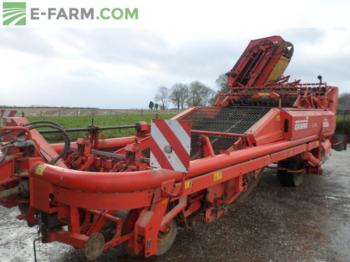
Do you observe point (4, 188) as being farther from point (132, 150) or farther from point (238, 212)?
point (238, 212)

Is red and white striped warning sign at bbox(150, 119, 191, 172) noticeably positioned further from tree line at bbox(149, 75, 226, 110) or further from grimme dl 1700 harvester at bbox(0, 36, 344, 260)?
tree line at bbox(149, 75, 226, 110)

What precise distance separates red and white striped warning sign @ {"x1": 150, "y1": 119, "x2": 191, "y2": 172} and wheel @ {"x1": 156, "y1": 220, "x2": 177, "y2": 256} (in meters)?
0.78

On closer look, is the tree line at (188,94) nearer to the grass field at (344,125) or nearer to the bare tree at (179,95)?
the bare tree at (179,95)

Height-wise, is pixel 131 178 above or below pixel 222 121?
below

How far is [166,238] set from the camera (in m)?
3.27

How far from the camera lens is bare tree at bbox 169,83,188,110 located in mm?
49281

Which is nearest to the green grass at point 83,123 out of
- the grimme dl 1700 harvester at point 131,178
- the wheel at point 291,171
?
the wheel at point 291,171

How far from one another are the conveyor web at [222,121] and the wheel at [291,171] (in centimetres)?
129

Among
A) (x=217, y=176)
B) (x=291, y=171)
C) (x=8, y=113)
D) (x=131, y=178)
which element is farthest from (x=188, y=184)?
(x=291, y=171)

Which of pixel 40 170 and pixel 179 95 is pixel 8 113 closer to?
pixel 40 170

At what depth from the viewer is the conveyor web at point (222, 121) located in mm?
4811

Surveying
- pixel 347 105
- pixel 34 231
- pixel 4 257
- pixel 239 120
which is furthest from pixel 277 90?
pixel 347 105

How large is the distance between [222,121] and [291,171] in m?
1.75

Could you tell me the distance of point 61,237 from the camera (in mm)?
Answer: 2836
